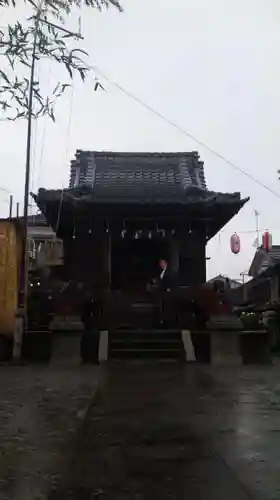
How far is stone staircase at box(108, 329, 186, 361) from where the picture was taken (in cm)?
1542

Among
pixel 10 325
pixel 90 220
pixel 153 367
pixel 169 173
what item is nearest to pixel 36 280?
pixel 90 220

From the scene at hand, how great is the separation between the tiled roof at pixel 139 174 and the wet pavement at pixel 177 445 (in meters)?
8.90

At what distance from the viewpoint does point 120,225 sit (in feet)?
61.5

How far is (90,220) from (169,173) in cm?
417

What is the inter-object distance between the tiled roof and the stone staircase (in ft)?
11.8

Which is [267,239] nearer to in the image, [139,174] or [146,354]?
[139,174]

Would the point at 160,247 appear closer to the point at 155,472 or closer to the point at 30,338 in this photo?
the point at 30,338

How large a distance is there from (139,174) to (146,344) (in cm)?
714

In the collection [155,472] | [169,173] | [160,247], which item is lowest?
[155,472]

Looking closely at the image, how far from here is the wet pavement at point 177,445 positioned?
4500mm

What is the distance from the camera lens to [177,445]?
5.84 metres

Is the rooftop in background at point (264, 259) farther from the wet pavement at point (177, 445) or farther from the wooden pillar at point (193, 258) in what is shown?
the wet pavement at point (177, 445)

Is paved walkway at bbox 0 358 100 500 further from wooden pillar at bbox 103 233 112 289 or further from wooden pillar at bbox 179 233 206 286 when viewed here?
wooden pillar at bbox 179 233 206 286

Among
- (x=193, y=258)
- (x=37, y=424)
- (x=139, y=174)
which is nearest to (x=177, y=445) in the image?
(x=37, y=424)
